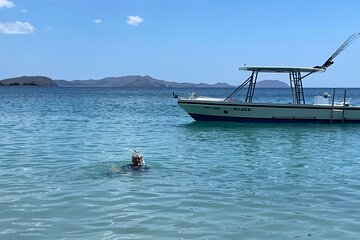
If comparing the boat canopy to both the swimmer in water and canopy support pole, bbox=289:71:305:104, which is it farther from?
the swimmer in water

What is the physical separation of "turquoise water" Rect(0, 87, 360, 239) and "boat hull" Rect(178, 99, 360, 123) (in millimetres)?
9558

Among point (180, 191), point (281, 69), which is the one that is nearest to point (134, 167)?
point (180, 191)

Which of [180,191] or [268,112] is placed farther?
[268,112]

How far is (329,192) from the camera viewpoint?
12.1 metres

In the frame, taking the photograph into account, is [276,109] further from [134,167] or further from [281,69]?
[134,167]

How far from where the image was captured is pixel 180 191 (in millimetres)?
11945

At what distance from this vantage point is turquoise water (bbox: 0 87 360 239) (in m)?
9.08

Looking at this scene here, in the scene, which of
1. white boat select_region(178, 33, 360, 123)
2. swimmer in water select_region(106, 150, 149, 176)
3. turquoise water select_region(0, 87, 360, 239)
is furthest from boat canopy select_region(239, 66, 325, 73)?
swimmer in water select_region(106, 150, 149, 176)

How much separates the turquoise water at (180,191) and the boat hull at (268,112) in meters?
9.56

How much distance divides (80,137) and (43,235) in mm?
16835

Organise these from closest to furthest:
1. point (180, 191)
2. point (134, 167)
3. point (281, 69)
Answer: point (180, 191)
point (134, 167)
point (281, 69)

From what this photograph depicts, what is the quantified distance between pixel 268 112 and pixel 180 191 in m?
21.6

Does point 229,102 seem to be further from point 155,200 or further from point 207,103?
point 155,200

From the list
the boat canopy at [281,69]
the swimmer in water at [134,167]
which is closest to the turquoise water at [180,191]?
the swimmer in water at [134,167]
